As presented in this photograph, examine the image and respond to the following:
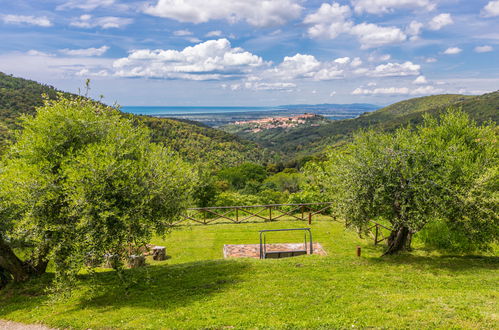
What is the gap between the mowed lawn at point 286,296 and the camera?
27.0 feet

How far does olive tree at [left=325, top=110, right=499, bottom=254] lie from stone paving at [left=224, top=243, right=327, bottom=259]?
14.9 feet

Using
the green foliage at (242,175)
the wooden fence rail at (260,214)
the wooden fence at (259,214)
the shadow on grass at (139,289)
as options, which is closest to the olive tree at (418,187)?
the shadow on grass at (139,289)

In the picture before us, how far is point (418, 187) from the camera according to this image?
12.1 m

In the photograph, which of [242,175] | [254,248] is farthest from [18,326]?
[242,175]

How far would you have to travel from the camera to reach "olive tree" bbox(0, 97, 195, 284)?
31.7ft

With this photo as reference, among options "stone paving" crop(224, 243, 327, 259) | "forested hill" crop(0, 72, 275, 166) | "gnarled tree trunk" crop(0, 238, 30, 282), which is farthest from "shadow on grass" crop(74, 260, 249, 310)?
"forested hill" crop(0, 72, 275, 166)

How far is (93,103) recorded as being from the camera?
1399cm

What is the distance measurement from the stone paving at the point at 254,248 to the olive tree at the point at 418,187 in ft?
14.9

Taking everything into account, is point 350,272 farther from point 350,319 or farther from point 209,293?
point 209,293

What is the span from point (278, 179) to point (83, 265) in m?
61.4

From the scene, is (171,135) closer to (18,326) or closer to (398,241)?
(398,241)

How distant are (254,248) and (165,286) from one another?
719cm

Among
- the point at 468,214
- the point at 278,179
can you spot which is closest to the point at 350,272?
the point at 468,214

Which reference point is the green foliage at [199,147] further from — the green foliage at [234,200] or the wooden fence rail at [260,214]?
the wooden fence rail at [260,214]
